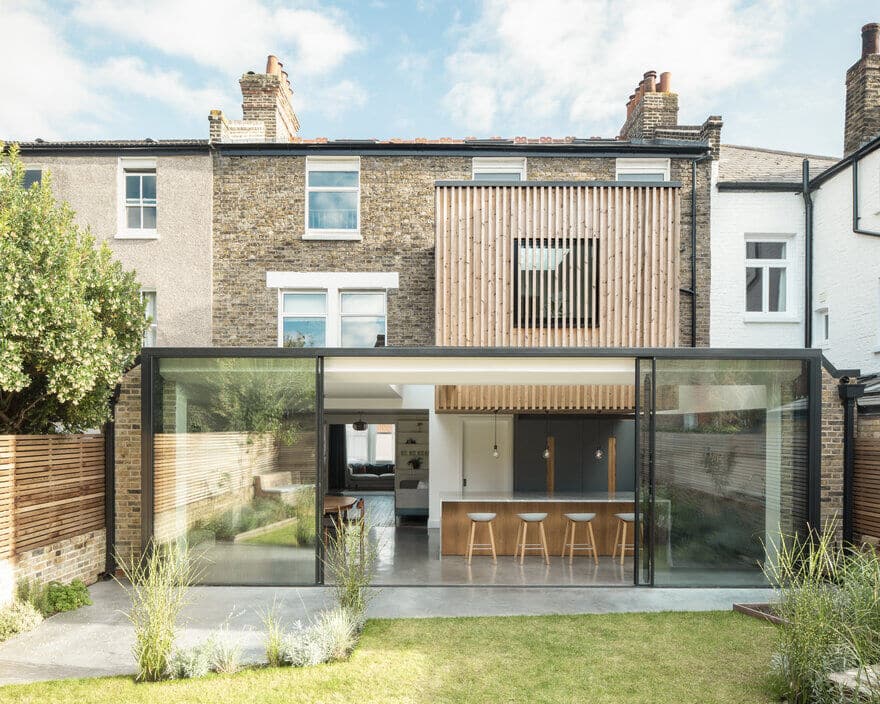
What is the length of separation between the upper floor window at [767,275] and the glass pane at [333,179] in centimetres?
838

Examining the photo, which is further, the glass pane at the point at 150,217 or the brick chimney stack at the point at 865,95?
the glass pane at the point at 150,217

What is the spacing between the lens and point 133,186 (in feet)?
40.5

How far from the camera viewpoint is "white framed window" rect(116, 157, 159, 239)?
12266 millimetres

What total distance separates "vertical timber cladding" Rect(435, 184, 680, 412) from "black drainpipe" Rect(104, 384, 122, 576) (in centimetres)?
532

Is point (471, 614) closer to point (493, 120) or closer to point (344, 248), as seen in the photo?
point (344, 248)

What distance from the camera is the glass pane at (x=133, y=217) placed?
12.4 m

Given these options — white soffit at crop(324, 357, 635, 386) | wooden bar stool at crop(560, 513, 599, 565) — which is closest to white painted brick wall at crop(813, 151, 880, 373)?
white soffit at crop(324, 357, 635, 386)

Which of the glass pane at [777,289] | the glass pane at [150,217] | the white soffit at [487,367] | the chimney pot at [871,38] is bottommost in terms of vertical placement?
the white soffit at [487,367]

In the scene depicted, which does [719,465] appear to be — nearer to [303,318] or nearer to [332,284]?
[332,284]

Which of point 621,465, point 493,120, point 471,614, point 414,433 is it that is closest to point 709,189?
point 493,120

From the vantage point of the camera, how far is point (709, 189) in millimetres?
12461

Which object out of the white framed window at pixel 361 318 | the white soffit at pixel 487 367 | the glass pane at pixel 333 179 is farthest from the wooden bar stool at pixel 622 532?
the glass pane at pixel 333 179

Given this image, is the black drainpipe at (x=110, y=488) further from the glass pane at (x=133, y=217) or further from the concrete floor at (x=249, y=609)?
the glass pane at (x=133, y=217)

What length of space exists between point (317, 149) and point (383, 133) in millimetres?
1494
